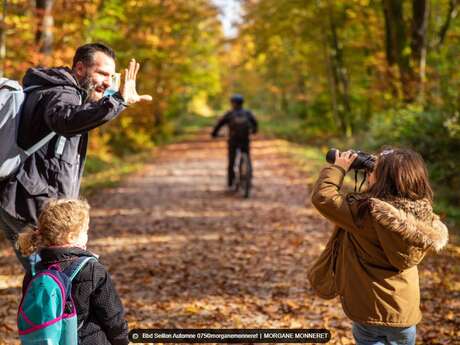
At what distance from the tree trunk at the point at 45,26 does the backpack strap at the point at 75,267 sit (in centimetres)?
889

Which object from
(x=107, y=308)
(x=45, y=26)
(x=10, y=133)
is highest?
(x=45, y=26)

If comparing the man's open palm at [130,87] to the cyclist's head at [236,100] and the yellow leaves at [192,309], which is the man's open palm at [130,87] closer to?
the yellow leaves at [192,309]

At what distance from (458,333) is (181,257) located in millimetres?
3912

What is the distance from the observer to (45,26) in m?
10.9

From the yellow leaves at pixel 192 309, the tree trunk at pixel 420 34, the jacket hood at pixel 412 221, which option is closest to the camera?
the jacket hood at pixel 412 221

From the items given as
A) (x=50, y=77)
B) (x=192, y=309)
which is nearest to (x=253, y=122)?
(x=192, y=309)

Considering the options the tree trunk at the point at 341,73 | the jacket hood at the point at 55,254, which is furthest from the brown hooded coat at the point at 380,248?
the tree trunk at the point at 341,73

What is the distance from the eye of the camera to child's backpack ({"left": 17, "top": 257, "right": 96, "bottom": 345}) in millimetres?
2688

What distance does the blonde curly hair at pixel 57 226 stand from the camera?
282cm

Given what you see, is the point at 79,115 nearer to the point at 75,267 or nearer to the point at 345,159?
the point at 75,267

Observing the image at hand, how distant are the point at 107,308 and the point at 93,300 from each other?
90 mm

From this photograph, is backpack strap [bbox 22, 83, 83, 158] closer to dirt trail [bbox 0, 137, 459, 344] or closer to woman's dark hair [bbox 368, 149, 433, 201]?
woman's dark hair [bbox 368, 149, 433, 201]

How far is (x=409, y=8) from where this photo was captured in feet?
69.5

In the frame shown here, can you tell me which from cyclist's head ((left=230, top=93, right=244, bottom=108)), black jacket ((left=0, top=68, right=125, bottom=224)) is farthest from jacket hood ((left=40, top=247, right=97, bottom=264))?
cyclist's head ((left=230, top=93, right=244, bottom=108))
